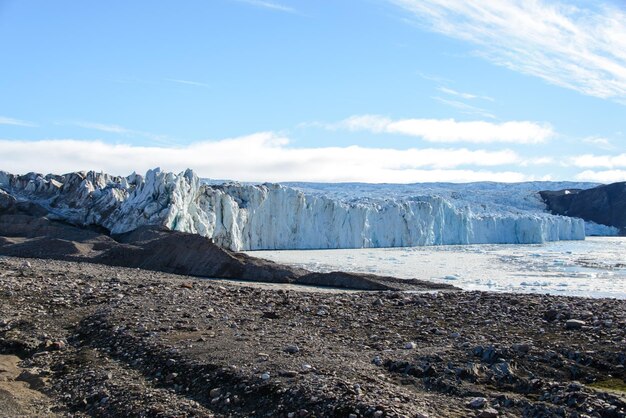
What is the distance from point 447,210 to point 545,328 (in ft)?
120

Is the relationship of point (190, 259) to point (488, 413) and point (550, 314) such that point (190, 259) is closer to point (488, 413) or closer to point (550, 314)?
point (550, 314)

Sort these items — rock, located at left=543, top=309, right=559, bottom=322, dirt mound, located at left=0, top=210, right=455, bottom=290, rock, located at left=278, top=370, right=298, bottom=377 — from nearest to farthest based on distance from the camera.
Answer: rock, located at left=278, top=370, right=298, bottom=377 < rock, located at left=543, top=309, right=559, bottom=322 < dirt mound, located at left=0, top=210, right=455, bottom=290

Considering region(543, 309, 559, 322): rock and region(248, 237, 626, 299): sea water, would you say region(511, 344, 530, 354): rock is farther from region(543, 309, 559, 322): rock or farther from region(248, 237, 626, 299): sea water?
region(248, 237, 626, 299): sea water

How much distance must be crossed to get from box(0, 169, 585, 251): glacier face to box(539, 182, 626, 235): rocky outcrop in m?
28.6

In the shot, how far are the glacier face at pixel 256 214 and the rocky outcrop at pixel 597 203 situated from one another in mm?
28631

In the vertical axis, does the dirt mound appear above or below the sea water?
above

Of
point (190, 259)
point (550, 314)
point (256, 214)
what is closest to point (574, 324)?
point (550, 314)

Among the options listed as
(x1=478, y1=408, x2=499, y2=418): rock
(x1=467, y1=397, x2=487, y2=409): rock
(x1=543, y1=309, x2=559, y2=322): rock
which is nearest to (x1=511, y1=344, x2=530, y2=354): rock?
(x1=467, y1=397, x2=487, y2=409): rock

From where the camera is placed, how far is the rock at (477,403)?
5.29 m

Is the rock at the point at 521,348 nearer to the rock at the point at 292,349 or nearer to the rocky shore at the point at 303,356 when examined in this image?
the rocky shore at the point at 303,356

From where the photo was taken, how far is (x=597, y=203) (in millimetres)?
82562

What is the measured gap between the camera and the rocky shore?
17.7 feet

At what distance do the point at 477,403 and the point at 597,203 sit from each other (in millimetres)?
84574

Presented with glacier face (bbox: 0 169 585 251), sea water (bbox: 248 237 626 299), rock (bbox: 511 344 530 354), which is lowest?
sea water (bbox: 248 237 626 299)
